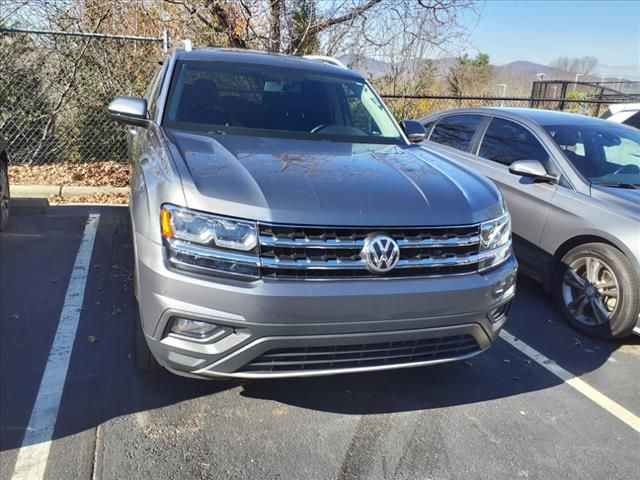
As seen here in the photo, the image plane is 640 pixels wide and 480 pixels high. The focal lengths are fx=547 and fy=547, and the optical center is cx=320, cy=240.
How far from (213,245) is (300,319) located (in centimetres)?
50

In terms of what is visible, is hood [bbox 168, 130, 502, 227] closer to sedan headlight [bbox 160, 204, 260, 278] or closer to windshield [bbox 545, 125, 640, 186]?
sedan headlight [bbox 160, 204, 260, 278]

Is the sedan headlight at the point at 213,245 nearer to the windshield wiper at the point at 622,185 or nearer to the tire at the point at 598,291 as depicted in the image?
the tire at the point at 598,291

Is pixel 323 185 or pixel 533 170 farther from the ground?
pixel 323 185

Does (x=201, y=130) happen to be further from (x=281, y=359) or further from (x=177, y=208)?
(x=281, y=359)

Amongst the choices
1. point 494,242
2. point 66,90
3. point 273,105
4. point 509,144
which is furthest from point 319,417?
point 66,90

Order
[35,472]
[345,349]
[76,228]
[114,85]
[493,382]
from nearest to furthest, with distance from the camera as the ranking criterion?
[35,472] < [345,349] < [493,382] < [76,228] < [114,85]

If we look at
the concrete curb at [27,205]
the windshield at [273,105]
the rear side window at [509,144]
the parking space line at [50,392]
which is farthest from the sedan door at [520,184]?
the concrete curb at [27,205]

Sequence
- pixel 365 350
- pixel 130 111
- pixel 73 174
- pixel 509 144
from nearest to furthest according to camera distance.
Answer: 1. pixel 365 350
2. pixel 130 111
3. pixel 509 144
4. pixel 73 174

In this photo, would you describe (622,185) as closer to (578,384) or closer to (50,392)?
(578,384)

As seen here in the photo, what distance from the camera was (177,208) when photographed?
2.41m

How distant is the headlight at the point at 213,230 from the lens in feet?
7.80

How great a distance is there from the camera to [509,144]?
5.23 meters

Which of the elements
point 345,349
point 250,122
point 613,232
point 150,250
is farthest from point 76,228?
point 613,232

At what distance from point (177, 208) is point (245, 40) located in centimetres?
759
